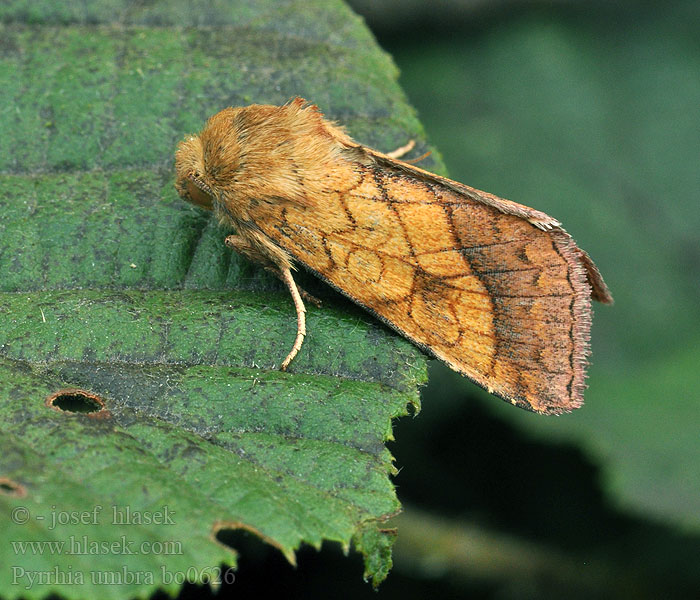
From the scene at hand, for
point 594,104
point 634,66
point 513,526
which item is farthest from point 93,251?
point 634,66

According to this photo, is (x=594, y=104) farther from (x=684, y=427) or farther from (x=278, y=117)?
(x=278, y=117)

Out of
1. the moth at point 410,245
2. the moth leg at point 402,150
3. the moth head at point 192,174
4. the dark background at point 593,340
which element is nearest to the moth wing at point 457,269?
the moth at point 410,245

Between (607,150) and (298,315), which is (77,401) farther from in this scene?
(607,150)

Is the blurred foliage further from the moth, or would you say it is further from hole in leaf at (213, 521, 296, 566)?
hole in leaf at (213, 521, 296, 566)

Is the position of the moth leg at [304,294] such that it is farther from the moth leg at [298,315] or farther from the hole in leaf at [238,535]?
the hole in leaf at [238,535]

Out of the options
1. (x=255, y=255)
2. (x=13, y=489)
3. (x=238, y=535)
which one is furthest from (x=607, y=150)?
(x=13, y=489)
